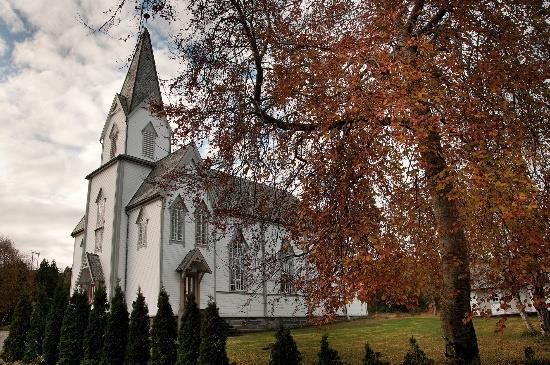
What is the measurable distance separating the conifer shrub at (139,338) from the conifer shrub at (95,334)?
2.07 m

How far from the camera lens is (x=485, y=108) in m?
7.59

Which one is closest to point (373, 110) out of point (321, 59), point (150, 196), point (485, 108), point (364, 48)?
point (364, 48)

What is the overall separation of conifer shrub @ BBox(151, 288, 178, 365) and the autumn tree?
4.03m

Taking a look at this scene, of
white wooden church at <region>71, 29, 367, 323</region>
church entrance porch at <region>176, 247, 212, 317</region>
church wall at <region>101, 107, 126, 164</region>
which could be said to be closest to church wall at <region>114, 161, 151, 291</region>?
white wooden church at <region>71, 29, 367, 323</region>

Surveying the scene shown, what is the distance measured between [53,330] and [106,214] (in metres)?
13.2

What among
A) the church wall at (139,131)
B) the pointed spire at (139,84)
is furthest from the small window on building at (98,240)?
the pointed spire at (139,84)

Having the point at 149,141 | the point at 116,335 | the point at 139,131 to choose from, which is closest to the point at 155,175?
the point at 149,141

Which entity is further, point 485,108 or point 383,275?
point 383,275

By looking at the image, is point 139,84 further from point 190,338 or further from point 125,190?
point 190,338

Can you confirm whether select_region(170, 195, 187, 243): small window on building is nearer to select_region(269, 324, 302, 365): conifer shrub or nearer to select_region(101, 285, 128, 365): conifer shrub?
select_region(101, 285, 128, 365): conifer shrub

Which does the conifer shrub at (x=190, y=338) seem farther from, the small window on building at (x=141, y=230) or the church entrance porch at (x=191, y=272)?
the small window on building at (x=141, y=230)

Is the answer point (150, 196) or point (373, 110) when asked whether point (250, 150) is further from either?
point (150, 196)

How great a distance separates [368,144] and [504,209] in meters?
2.98

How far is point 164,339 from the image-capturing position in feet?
39.1
